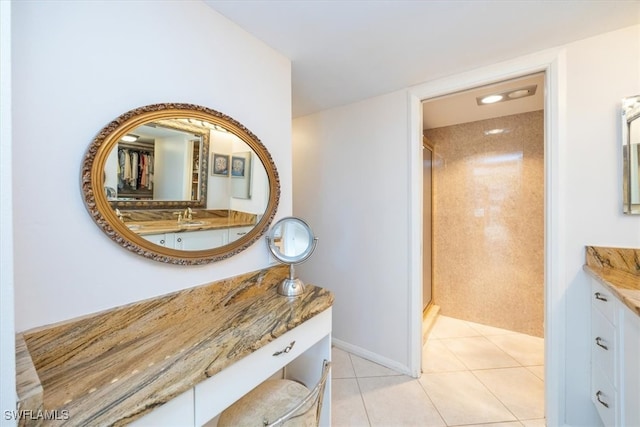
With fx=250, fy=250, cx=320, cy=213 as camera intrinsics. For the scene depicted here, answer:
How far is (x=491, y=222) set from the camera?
8.73 feet

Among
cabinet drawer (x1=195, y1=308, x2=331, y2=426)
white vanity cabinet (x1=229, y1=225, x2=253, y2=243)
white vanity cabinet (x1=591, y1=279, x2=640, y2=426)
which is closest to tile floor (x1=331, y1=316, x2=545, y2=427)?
white vanity cabinet (x1=591, y1=279, x2=640, y2=426)

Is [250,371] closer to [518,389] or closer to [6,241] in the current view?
[6,241]

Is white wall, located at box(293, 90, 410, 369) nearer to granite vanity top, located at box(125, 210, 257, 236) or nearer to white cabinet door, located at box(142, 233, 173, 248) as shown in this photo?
granite vanity top, located at box(125, 210, 257, 236)

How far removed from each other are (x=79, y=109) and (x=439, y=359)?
9.01 ft

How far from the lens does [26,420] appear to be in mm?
505

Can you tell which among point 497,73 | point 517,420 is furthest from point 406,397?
point 497,73

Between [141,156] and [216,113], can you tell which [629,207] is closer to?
[216,113]

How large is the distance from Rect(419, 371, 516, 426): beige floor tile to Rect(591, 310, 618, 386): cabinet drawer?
0.62 m

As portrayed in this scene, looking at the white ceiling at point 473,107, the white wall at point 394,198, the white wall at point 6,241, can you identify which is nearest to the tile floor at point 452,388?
the white wall at point 394,198

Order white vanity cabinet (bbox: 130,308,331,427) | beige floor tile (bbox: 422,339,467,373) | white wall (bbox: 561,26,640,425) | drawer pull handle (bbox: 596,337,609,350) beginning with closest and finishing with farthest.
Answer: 1. white vanity cabinet (bbox: 130,308,331,427)
2. drawer pull handle (bbox: 596,337,609,350)
3. white wall (bbox: 561,26,640,425)
4. beige floor tile (bbox: 422,339,467,373)

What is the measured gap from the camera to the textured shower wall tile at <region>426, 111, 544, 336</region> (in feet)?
8.14

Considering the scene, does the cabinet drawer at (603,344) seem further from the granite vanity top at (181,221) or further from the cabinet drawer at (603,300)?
the granite vanity top at (181,221)

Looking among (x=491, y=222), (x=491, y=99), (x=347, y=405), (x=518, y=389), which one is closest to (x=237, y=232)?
(x=347, y=405)

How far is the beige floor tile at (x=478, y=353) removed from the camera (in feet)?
6.74
